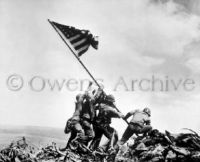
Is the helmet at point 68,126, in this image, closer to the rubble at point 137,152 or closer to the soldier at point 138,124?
the rubble at point 137,152

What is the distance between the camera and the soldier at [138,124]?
14.1 metres

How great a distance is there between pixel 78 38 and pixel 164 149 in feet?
15.8

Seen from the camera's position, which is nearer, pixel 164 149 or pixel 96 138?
pixel 164 149

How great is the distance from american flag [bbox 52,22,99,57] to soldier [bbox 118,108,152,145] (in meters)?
2.71

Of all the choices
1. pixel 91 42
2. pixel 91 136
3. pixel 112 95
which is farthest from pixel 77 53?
pixel 91 136

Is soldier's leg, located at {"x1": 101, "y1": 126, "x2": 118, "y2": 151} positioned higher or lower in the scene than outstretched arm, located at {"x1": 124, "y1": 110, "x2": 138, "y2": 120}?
lower

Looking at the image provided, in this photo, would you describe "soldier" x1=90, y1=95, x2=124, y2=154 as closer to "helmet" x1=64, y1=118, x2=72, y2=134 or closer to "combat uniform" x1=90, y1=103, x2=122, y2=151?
"combat uniform" x1=90, y1=103, x2=122, y2=151

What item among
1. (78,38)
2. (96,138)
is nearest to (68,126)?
(96,138)

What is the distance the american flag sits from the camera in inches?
587

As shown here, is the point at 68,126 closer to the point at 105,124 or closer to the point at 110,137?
the point at 105,124

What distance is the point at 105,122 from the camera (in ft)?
48.1

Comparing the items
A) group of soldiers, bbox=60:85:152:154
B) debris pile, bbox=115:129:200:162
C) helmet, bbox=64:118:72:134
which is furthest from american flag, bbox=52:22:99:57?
debris pile, bbox=115:129:200:162

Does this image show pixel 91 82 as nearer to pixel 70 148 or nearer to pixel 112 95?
pixel 112 95

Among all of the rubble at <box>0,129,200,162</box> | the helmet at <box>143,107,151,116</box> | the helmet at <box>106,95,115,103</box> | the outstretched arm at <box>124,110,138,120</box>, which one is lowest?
the rubble at <box>0,129,200,162</box>
